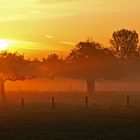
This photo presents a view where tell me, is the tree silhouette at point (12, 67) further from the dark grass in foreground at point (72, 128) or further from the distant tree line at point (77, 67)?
the dark grass in foreground at point (72, 128)

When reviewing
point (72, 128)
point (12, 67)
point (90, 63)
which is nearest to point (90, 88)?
point (90, 63)

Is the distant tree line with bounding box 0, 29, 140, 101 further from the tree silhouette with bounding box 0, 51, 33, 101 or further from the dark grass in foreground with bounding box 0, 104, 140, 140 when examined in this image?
the dark grass in foreground with bounding box 0, 104, 140, 140

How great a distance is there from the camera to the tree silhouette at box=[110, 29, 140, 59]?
119 meters

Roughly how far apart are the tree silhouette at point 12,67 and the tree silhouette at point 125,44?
93.4 feet

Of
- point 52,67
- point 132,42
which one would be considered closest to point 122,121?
point 52,67

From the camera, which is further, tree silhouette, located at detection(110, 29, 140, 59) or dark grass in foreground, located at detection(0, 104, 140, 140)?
tree silhouette, located at detection(110, 29, 140, 59)

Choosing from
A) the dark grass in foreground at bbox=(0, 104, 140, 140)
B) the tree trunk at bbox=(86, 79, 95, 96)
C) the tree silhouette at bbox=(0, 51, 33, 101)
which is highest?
the tree silhouette at bbox=(0, 51, 33, 101)

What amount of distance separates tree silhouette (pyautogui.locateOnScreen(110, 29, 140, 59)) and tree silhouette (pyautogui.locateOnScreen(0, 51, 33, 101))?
2846 centimetres

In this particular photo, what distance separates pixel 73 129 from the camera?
32.9 metres

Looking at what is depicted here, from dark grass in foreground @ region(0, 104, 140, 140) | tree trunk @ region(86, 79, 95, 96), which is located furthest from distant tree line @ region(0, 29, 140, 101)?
dark grass in foreground @ region(0, 104, 140, 140)

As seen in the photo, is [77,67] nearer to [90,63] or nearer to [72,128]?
[90,63]

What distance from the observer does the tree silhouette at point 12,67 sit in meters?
92.6

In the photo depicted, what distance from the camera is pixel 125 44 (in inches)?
4786

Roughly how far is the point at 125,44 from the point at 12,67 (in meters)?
37.7
